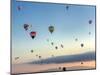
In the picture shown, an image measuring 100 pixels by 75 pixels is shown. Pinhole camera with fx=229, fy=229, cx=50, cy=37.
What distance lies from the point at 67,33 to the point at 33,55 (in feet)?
1.33

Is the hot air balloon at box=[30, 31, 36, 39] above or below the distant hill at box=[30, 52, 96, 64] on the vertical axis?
above

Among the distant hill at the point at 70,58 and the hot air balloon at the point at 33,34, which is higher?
the hot air balloon at the point at 33,34

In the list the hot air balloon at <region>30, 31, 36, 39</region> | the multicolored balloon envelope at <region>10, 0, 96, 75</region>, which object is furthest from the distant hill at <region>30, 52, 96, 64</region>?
the hot air balloon at <region>30, 31, 36, 39</region>

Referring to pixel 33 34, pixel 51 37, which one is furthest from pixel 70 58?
pixel 33 34

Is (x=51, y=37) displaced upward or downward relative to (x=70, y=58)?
upward

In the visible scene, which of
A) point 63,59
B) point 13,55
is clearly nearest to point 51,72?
point 63,59

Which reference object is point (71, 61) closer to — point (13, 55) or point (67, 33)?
point (67, 33)

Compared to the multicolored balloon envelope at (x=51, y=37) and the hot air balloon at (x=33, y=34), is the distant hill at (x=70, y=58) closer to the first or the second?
the multicolored balloon envelope at (x=51, y=37)

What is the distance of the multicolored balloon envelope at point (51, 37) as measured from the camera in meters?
2.06

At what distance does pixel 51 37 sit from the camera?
7.16 feet

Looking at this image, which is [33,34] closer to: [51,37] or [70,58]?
[51,37]

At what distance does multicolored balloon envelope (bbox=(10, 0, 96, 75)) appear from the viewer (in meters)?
2.06

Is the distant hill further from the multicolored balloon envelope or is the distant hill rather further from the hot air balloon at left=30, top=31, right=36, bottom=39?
the hot air balloon at left=30, top=31, right=36, bottom=39

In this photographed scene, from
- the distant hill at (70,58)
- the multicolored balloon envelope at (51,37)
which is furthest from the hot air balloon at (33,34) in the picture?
the distant hill at (70,58)
